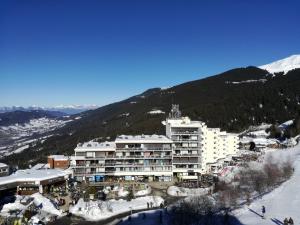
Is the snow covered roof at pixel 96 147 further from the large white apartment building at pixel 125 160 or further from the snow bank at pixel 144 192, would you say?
the snow bank at pixel 144 192

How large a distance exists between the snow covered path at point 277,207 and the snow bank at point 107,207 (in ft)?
63.5

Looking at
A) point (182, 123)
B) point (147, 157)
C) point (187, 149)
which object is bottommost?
point (147, 157)

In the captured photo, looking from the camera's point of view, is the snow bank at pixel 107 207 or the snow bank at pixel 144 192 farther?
the snow bank at pixel 144 192

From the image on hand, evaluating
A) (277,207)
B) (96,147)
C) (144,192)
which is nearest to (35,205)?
(144,192)

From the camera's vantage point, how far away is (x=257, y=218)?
45.5m

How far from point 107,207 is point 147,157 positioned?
793 inches

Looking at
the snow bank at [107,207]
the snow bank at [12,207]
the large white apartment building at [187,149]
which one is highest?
the large white apartment building at [187,149]

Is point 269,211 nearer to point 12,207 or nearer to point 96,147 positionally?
point 12,207

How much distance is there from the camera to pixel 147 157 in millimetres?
81688

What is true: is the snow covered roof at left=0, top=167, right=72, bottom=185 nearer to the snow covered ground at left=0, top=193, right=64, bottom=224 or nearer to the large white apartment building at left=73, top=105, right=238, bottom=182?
the large white apartment building at left=73, top=105, right=238, bottom=182

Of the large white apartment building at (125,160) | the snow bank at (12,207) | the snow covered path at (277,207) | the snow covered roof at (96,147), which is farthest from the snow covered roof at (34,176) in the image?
the snow covered path at (277,207)

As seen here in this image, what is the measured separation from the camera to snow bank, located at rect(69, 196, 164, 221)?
60750 mm

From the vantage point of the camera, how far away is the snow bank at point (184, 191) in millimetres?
72188

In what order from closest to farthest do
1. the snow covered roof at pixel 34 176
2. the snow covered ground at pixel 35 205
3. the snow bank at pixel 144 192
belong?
the snow covered ground at pixel 35 205 → the snow bank at pixel 144 192 → the snow covered roof at pixel 34 176
